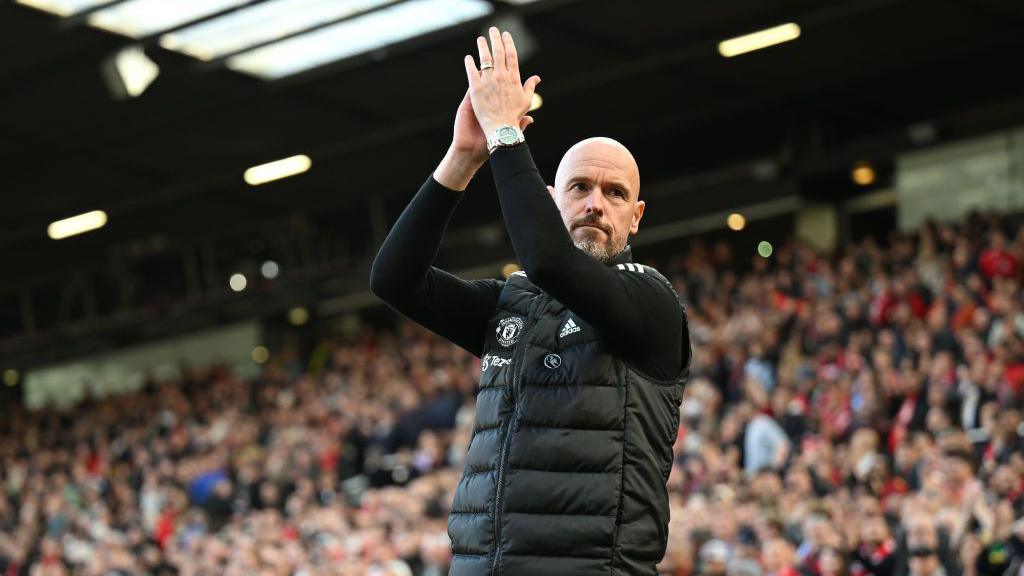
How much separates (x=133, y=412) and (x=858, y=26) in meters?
12.6

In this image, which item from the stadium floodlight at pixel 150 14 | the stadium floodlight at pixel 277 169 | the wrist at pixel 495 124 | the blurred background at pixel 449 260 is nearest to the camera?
the wrist at pixel 495 124

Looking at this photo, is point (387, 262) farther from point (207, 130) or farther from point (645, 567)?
point (207, 130)

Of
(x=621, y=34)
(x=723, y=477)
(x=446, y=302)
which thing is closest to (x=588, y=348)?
(x=446, y=302)

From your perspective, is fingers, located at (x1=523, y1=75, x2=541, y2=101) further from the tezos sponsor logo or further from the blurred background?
the blurred background

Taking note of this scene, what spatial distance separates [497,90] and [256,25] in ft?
41.1

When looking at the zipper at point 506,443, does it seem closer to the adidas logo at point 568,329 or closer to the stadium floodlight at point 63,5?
the adidas logo at point 568,329

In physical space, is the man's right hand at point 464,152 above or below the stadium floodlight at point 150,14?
below

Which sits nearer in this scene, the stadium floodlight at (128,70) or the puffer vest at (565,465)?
the puffer vest at (565,465)

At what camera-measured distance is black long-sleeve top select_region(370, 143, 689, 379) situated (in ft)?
9.96

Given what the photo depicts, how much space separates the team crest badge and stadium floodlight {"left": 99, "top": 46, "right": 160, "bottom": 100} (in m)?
12.8

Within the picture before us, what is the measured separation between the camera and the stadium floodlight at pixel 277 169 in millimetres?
19953

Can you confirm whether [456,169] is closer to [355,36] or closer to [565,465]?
[565,465]

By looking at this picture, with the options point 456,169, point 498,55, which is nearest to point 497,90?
point 498,55

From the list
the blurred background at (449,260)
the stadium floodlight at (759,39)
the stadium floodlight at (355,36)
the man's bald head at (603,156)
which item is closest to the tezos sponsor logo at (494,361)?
the man's bald head at (603,156)
